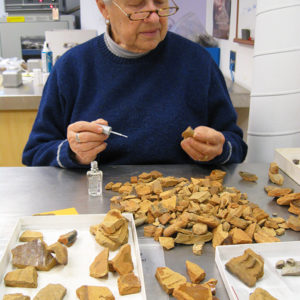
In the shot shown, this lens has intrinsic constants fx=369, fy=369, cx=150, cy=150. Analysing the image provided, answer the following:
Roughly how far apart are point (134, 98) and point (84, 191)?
45 centimetres

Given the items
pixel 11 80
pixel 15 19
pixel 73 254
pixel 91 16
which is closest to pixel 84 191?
pixel 73 254

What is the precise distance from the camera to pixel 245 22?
2.19 metres

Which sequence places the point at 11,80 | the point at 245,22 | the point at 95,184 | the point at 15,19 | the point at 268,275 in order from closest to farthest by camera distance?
1. the point at 268,275
2. the point at 95,184
3. the point at 245,22
4. the point at 11,80
5. the point at 15,19

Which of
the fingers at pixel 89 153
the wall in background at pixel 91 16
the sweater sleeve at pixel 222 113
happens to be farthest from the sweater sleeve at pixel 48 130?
the wall in background at pixel 91 16

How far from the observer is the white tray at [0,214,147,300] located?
660 mm

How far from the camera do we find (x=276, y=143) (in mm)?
1467

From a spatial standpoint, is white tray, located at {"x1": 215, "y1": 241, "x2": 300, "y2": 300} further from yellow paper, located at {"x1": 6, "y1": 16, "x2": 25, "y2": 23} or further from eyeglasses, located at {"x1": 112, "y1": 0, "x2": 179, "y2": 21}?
yellow paper, located at {"x1": 6, "y1": 16, "x2": 25, "y2": 23}

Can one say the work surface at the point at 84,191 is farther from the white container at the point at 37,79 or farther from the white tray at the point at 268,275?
the white container at the point at 37,79

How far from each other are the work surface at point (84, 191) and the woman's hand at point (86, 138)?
0.09 meters

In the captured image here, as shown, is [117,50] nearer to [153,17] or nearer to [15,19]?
[153,17]

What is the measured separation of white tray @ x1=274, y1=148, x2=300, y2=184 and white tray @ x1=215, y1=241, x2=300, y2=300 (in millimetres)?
450

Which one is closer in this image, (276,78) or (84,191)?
(84,191)

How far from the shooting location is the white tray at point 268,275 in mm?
648

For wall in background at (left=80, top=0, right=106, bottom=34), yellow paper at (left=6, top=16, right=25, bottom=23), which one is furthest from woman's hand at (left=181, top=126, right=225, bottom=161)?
yellow paper at (left=6, top=16, right=25, bottom=23)
